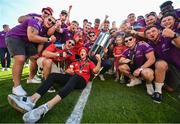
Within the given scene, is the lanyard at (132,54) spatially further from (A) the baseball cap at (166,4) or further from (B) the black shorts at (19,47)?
(B) the black shorts at (19,47)

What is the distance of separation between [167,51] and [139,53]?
79 centimetres

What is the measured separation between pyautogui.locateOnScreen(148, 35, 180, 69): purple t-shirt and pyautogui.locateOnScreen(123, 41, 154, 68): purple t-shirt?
0.91ft

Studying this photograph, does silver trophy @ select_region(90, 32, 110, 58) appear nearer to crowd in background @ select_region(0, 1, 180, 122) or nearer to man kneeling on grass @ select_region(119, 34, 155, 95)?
crowd in background @ select_region(0, 1, 180, 122)

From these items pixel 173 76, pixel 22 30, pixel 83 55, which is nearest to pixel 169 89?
pixel 173 76

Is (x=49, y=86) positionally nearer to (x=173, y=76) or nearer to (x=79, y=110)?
(x=79, y=110)

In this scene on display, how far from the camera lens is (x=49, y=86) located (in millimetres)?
5387

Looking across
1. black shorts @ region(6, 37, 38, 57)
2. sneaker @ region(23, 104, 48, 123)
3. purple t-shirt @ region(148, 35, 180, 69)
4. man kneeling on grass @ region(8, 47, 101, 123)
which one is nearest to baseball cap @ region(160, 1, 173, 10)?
purple t-shirt @ region(148, 35, 180, 69)

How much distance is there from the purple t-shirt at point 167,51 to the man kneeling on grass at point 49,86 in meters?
1.77

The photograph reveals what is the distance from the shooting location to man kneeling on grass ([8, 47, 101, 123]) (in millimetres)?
4311

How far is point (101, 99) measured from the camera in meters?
5.80

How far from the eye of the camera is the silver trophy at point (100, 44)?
799 centimetres

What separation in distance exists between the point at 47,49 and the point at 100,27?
3.70 metres

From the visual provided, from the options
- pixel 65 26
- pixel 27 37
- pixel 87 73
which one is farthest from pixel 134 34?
pixel 27 37

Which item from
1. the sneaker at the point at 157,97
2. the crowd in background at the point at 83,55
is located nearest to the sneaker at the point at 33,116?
the crowd in background at the point at 83,55
